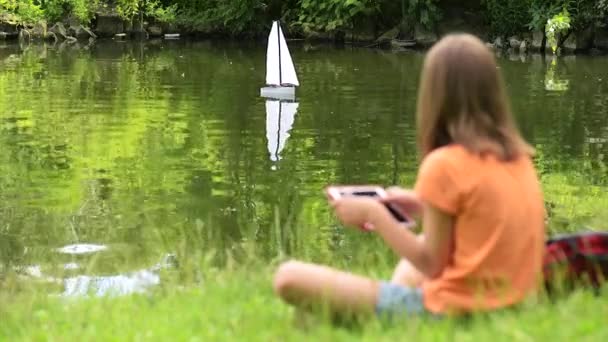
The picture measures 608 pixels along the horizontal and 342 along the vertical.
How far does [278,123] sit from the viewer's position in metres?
16.3

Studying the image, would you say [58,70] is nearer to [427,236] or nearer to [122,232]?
[122,232]

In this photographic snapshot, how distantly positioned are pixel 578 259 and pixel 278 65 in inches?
672

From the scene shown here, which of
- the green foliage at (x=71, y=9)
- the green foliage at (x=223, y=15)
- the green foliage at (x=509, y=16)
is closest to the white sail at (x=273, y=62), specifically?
the green foliage at (x=509, y=16)

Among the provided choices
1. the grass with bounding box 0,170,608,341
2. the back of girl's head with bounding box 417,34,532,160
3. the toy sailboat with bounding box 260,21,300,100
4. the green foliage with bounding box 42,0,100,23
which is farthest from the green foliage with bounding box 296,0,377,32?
the back of girl's head with bounding box 417,34,532,160

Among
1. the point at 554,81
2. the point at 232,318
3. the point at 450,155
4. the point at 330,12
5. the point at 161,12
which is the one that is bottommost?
the point at 554,81

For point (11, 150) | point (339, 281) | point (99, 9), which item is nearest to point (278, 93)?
point (11, 150)

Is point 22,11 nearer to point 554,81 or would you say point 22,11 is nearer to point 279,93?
point 279,93

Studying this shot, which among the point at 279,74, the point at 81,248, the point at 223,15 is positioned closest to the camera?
the point at 81,248

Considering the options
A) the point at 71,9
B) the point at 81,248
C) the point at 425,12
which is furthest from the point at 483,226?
the point at 71,9

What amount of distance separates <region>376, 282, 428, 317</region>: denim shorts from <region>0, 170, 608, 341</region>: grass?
0.05 meters

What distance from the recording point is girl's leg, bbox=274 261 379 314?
359cm

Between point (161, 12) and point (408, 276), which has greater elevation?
point (161, 12)

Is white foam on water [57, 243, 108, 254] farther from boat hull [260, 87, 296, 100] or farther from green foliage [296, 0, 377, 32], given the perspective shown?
green foliage [296, 0, 377, 32]

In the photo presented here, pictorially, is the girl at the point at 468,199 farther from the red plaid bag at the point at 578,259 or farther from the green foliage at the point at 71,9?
the green foliage at the point at 71,9
